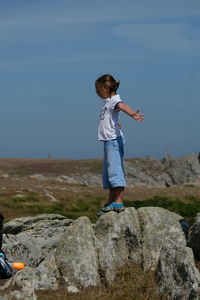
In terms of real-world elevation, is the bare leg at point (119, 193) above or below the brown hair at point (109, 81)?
below

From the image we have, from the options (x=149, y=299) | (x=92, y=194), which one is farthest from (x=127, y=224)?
(x=92, y=194)

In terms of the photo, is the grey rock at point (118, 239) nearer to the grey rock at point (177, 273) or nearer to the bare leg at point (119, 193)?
the bare leg at point (119, 193)

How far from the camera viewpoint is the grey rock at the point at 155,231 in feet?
50.1

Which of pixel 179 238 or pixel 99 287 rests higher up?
pixel 179 238

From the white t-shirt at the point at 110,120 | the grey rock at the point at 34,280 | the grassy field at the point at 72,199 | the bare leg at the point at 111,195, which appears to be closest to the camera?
the grey rock at the point at 34,280

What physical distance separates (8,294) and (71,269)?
1.80 m

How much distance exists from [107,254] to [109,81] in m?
Answer: 4.64

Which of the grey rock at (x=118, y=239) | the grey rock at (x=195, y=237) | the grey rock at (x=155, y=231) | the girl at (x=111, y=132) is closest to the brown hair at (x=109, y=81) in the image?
the girl at (x=111, y=132)

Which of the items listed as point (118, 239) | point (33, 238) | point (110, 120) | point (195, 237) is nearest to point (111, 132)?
point (110, 120)

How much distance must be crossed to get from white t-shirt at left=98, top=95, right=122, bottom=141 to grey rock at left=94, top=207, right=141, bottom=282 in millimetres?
2257

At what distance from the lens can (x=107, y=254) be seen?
1490 centimetres

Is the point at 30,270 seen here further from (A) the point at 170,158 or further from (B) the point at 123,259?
(A) the point at 170,158

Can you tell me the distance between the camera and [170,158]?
76500mm

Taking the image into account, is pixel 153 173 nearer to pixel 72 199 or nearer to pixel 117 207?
pixel 72 199
